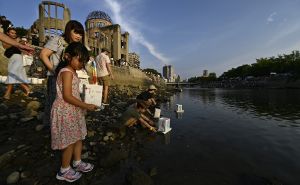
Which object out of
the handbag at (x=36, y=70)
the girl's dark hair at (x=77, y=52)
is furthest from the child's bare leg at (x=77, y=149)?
the handbag at (x=36, y=70)

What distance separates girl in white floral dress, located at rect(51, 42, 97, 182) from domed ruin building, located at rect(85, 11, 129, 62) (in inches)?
1406

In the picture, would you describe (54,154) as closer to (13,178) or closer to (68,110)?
(13,178)

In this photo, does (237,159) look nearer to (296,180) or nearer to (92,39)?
(296,180)

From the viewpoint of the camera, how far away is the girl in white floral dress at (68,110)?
250cm

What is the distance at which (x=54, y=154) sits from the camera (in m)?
3.46

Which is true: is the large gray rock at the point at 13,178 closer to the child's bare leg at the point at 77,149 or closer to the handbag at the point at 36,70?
the child's bare leg at the point at 77,149

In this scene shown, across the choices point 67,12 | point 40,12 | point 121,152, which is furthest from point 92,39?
point 121,152

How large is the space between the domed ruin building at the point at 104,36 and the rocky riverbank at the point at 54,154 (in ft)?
110

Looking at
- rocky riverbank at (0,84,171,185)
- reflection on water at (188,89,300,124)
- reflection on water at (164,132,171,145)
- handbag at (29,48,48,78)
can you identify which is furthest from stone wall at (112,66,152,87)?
reflection on water at (164,132,171,145)

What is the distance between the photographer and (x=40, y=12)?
87.9 ft

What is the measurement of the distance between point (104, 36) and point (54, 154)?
1721 inches

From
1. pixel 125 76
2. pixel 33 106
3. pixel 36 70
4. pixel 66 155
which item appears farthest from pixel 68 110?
pixel 125 76

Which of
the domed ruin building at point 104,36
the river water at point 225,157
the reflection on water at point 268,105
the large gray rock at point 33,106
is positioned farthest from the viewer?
the domed ruin building at point 104,36

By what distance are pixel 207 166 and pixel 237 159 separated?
913 millimetres
